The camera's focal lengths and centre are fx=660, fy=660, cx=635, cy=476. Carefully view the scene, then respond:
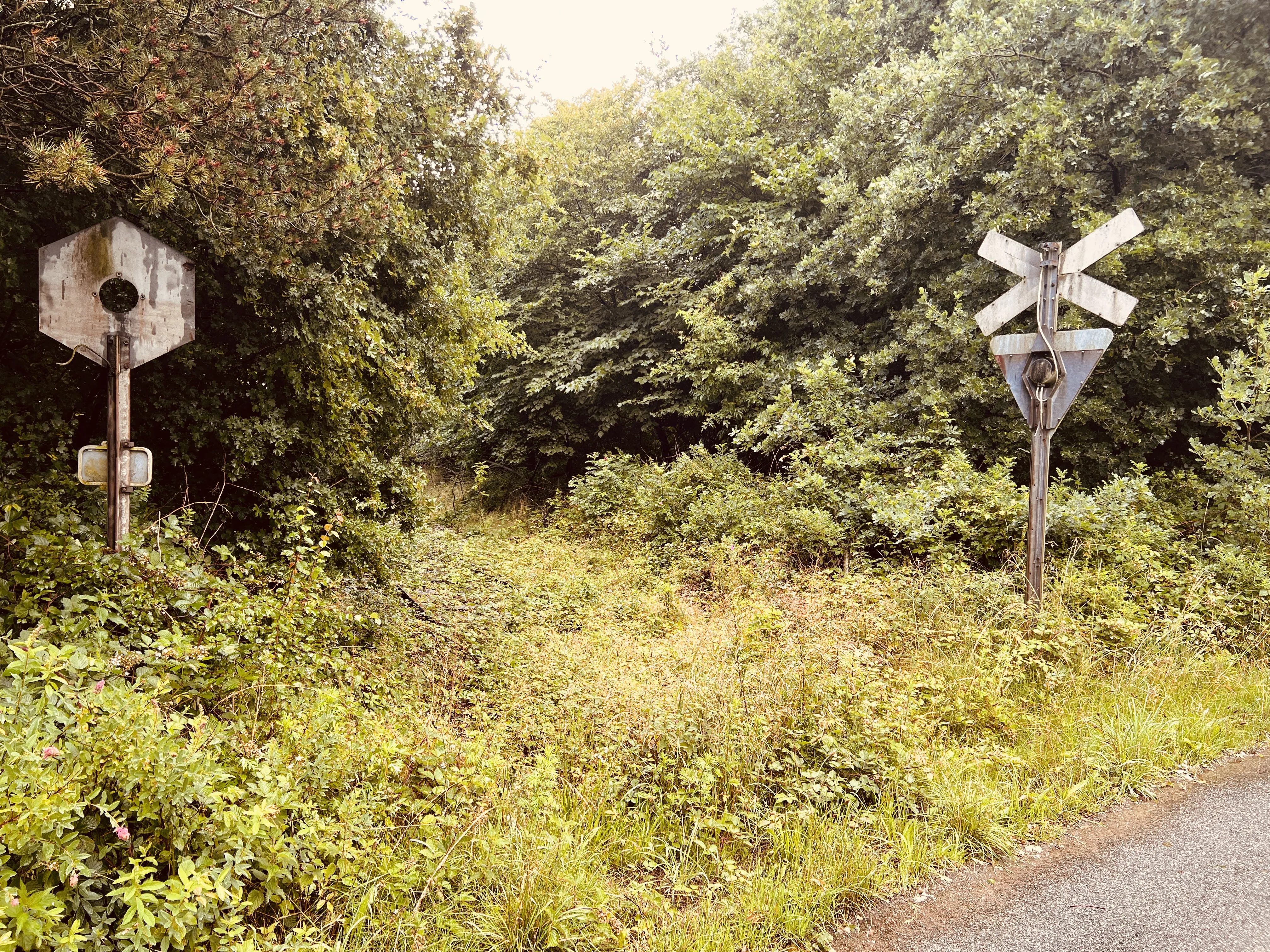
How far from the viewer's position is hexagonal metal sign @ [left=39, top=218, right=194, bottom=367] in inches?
124

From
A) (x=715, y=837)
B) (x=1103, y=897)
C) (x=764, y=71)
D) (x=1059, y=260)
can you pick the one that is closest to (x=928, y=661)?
(x=1103, y=897)

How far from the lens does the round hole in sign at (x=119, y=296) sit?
421 cm

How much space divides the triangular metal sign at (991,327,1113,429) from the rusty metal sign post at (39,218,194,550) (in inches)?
202

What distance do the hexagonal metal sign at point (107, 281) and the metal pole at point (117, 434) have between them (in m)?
0.03

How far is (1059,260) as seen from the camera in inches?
179

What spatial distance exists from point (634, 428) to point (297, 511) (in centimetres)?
958

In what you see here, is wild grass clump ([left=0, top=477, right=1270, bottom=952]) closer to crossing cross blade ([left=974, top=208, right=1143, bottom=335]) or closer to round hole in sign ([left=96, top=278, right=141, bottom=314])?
round hole in sign ([left=96, top=278, right=141, bottom=314])

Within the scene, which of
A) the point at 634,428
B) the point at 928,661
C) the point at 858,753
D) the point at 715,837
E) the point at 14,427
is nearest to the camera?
the point at 715,837

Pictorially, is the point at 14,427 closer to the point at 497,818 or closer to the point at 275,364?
the point at 275,364

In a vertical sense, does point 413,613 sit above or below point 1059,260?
below

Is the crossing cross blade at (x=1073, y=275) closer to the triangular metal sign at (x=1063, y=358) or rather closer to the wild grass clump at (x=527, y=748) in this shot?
the triangular metal sign at (x=1063, y=358)

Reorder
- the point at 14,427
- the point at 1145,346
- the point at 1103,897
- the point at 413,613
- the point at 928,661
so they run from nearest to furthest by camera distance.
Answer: the point at 1103,897 < the point at 14,427 < the point at 928,661 < the point at 413,613 < the point at 1145,346

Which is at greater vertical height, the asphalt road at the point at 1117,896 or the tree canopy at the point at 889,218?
the tree canopy at the point at 889,218

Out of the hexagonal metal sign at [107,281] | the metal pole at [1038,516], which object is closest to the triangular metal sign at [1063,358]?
the metal pole at [1038,516]
